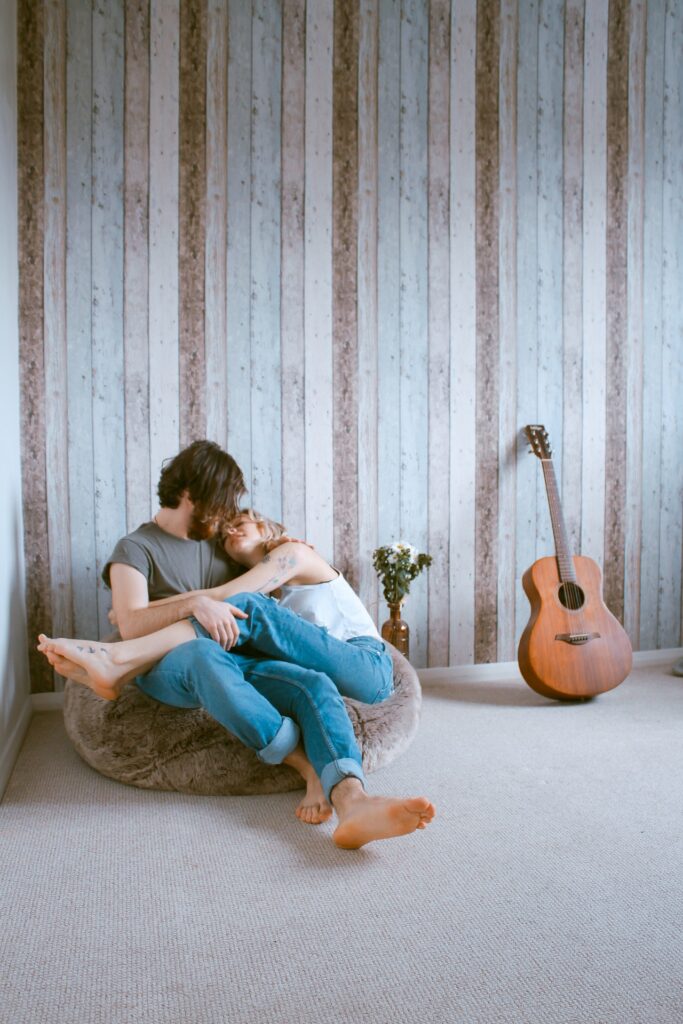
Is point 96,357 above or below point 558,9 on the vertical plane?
below

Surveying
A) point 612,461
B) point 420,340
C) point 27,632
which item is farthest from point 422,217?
point 27,632

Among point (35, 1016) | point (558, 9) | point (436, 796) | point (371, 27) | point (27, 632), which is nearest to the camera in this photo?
point (35, 1016)

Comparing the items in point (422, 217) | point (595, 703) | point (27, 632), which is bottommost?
point (595, 703)

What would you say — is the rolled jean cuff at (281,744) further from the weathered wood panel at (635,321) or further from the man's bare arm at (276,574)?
the weathered wood panel at (635,321)

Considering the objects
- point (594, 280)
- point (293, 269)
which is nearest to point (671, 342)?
point (594, 280)

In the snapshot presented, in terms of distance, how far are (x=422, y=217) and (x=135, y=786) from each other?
91.3 inches

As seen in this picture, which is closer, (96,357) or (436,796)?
(436,796)

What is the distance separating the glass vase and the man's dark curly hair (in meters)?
0.93

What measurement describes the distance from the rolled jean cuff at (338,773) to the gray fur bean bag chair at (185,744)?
0.83 ft

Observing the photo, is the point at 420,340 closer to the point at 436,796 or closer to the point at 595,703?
the point at 595,703

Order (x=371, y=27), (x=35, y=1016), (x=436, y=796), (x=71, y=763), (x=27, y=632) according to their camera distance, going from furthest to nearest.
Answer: (x=371, y=27)
(x=27, y=632)
(x=71, y=763)
(x=436, y=796)
(x=35, y=1016)

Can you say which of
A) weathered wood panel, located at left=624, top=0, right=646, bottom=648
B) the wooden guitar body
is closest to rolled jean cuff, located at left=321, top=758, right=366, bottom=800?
the wooden guitar body

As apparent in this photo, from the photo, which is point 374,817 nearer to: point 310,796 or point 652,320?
point 310,796

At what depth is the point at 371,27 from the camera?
3.03 meters
